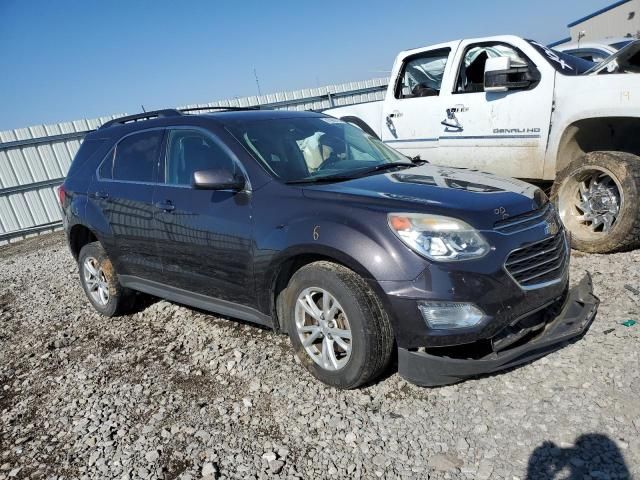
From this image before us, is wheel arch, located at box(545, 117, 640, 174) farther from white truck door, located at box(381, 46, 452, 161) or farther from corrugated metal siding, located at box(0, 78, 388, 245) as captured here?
corrugated metal siding, located at box(0, 78, 388, 245)

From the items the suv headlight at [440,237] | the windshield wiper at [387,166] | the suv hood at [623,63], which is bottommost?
the suv headlight at [440,237]

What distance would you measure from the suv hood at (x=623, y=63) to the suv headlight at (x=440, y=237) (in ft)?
10.1

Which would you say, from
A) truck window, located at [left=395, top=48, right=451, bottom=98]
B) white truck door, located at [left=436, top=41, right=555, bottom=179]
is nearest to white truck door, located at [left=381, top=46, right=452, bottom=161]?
truck window, located at [left=395, top=48, right=451, bottom=98]

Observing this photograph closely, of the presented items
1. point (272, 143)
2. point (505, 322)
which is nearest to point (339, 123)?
point (272, 143)

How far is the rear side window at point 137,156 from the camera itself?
3969 mm

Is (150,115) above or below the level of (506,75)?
above

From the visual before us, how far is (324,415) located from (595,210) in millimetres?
3374

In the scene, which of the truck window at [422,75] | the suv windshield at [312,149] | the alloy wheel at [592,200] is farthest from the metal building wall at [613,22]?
the suv windshield at [312,149]

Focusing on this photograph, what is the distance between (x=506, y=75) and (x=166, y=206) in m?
3.45

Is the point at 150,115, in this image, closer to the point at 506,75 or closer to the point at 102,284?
the point at 102,284

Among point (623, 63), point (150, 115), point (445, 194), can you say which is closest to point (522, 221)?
point (445, 194)

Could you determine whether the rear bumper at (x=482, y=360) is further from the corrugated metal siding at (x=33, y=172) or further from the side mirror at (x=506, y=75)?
the corrugated metal siding at (x=33, y=172)

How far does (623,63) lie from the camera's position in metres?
4.55

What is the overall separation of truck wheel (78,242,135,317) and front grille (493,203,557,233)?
3.50 meters
